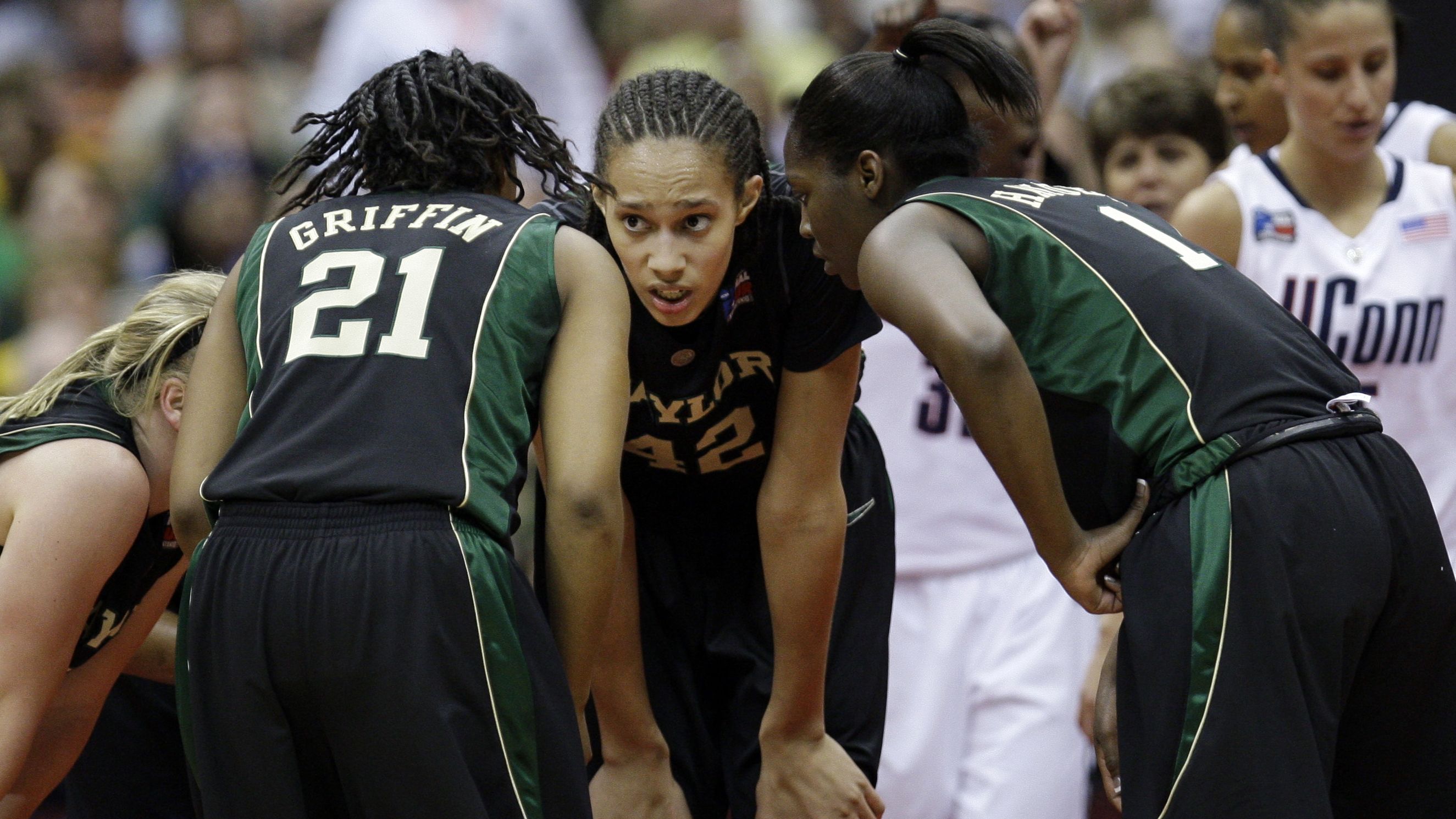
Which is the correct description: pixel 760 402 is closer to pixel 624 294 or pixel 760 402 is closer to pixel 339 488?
pixel 624 294

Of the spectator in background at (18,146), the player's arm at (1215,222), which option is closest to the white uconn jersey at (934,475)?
the player's arm at (1215,222)

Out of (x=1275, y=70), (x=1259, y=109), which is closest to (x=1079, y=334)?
(x=1275, y=70)

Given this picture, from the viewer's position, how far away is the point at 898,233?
8.76 feet

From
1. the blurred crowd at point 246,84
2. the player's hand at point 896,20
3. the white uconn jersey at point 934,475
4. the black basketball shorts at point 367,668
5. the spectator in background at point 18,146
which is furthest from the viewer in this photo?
the spectator in background at point 18,146

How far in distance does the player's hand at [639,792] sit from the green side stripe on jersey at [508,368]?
1136 mm

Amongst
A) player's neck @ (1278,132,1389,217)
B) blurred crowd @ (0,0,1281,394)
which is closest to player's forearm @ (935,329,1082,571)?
player's neck @ (1278,132,1389,217)

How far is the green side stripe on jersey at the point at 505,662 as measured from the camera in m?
2.47

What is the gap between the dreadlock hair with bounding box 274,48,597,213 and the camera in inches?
112

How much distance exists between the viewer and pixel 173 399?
10.2ft

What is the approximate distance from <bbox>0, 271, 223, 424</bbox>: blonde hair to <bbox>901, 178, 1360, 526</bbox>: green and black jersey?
4.67 ft

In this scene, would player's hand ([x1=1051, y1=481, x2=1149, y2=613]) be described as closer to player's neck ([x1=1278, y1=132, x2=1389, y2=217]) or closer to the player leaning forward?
the player leaning forward

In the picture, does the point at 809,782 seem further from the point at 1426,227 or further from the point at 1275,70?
the point at 1275,70

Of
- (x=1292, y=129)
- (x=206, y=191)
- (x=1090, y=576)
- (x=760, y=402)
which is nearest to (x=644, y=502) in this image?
(x=760, y=402)

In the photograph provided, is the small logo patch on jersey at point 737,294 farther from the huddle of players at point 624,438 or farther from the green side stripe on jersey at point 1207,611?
the green side stripe on jersey at point 1207,611
